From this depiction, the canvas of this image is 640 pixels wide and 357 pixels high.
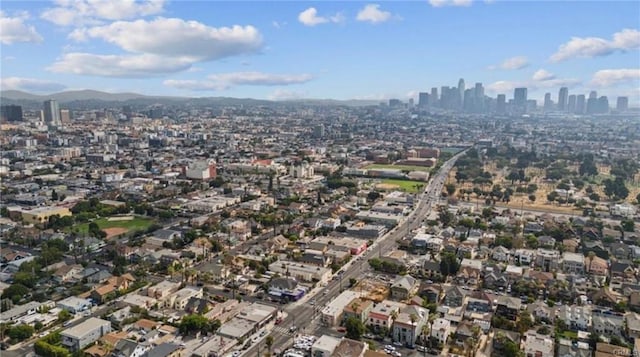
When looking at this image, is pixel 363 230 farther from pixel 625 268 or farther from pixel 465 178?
pixel 465 178

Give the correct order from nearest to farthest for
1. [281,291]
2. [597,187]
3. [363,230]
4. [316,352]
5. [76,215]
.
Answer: [316,352] → [281,291] → [363,230] → [76,215] → [597,187]

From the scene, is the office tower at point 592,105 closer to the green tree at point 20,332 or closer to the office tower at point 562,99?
the office tower at point 562,99

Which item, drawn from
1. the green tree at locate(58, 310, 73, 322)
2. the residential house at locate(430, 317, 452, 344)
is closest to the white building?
the residential house at locate(430, 317, 452, 344)

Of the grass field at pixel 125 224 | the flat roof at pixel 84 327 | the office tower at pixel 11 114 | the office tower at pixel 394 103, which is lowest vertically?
the grass field at pixel 125 224

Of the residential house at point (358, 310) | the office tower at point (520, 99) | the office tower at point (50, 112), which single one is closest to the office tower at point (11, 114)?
the office tower at point (50, 112)

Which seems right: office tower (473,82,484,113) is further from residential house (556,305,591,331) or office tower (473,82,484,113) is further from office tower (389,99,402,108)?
residential house (556,305,591,331)

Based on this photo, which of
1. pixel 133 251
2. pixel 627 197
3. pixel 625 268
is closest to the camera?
pixel 625 268

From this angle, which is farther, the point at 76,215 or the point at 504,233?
the point at 76,215

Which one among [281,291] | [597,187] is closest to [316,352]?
[281,291]
